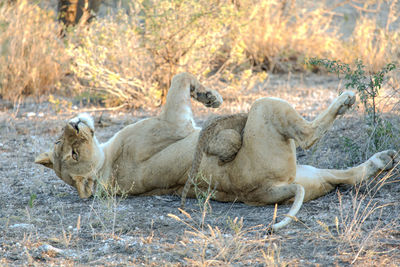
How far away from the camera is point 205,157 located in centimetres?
405

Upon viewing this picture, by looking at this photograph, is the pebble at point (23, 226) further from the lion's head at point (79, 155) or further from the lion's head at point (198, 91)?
the lion's head at point (198, 91)

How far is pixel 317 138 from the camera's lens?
370 centimetres

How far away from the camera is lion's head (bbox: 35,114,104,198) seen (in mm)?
4172

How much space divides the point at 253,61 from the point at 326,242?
691 cm

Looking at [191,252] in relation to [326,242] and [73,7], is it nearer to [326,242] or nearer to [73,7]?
[326,242]

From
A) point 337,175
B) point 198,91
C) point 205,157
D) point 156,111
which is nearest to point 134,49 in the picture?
point 156,111

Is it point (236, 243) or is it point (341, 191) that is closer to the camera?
point (236, 243)

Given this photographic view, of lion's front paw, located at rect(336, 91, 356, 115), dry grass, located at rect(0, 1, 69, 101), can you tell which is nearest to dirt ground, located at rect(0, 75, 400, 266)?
lion's front paw, located at rect(336, 91, 356, 115)

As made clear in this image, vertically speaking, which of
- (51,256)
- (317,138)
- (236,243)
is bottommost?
(51,256)

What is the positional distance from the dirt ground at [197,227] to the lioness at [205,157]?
0.11 meters

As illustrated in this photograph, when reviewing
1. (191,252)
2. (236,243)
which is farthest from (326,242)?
(191,252)

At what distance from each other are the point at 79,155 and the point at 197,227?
1189 mm

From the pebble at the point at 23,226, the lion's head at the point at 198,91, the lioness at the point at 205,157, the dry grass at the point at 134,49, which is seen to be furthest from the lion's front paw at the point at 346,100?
the dry grass at the point at 134,49

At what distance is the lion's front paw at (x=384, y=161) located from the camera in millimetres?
4035
